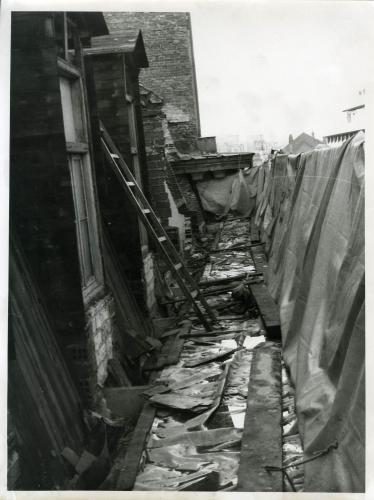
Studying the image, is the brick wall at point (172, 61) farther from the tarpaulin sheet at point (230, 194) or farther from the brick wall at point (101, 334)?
the brick wall at point (101, 334)

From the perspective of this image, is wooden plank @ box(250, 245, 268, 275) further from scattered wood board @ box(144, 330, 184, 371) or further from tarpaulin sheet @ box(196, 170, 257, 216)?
tarpaulin sheet @ box(196, 170, 257, 216)

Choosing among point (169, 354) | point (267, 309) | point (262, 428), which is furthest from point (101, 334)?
point (267, 309)

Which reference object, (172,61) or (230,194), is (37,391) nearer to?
(230,194)

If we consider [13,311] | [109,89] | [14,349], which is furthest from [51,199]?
[109,89]

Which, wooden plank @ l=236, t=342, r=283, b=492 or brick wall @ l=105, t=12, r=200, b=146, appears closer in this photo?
wooden plank @ l=236, t=342, r=283, b=492

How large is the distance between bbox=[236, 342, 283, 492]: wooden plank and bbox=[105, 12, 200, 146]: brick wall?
15748mm

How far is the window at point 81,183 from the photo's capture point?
5137 mm

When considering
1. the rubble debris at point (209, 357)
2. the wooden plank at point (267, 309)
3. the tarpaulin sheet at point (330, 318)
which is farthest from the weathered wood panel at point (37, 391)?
Answer: the wooden plank at point (267, 309)

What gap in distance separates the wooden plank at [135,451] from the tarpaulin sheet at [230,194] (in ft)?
44.6

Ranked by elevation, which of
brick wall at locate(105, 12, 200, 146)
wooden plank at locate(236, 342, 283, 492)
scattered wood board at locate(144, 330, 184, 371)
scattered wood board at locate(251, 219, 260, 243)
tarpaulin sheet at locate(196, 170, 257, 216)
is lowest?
scattered wood board at locate(144, 330, 184, 371)

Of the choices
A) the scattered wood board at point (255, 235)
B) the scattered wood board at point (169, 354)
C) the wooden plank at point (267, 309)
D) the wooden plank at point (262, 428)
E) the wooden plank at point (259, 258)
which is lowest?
the scattered wood board at point (169, 354)

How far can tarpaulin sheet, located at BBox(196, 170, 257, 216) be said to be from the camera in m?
17.7

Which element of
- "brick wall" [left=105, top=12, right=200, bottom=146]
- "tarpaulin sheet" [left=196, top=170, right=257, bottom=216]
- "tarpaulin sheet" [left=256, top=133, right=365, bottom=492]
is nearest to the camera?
"tarpaulin sheet" [left=256, top=133, right=365, bottom=492]

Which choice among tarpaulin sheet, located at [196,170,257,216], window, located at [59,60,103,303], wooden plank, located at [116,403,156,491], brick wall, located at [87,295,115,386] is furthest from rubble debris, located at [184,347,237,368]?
tarpaulin sheet, located at [196,170,257,216]
